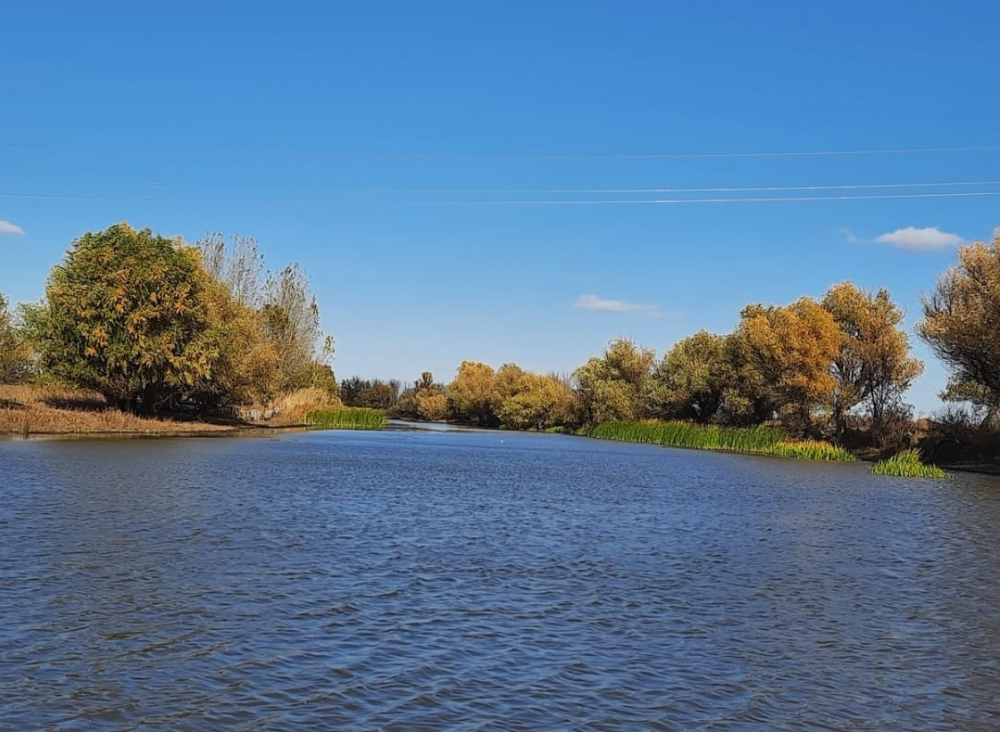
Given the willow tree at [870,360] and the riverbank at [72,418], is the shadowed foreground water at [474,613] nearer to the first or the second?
the riverbank at [72,418]

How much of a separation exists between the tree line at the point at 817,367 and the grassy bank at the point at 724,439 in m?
2.44

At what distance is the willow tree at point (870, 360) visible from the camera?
55469 millimetres

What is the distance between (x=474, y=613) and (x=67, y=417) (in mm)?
40612

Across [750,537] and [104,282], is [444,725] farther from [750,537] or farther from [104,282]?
[104,282]

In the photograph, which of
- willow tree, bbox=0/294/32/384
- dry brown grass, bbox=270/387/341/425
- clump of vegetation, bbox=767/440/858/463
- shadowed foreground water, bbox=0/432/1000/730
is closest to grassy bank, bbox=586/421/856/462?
clump of vegetation, bbox=767/440/858/463

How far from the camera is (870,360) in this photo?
2208 inches

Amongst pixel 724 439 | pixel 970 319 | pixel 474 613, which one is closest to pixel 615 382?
pixel 724 439

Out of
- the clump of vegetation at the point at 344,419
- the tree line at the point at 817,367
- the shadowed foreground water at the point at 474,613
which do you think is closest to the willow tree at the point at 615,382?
the tree line at the point at 817,367

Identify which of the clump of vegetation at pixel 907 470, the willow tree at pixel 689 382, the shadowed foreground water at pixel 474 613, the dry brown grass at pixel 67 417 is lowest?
the shadowed foreground water at pixel 474 613

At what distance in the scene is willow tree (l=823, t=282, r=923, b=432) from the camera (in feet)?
182

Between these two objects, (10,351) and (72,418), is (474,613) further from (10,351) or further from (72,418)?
(10,351)

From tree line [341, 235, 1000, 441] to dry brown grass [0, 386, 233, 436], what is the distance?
3548 cm

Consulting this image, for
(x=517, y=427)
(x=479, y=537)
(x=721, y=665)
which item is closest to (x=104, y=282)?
(x=479, y=537)

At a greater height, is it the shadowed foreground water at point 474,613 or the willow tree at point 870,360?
the willow tree at point 870,360
